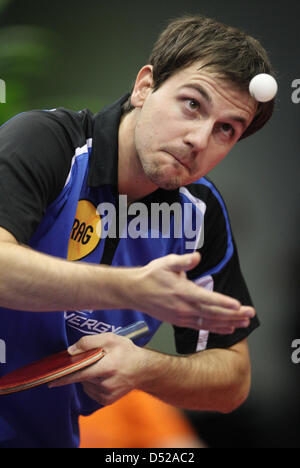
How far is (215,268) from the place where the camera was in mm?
1099

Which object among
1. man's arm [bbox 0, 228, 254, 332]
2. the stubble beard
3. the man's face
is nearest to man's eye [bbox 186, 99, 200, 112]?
the man's face

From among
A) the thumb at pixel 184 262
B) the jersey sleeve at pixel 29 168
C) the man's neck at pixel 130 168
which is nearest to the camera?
the thumb at pixel 184 262

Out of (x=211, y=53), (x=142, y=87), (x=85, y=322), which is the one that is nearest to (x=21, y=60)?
(x=142, y=87)

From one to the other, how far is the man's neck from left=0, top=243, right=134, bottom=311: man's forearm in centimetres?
31

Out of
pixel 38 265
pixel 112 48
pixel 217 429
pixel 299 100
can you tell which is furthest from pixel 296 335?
pixel 38 265

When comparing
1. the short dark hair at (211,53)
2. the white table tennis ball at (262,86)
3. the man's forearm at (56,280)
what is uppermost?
the short dark hair at (211,53)

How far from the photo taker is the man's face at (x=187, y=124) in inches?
36.8

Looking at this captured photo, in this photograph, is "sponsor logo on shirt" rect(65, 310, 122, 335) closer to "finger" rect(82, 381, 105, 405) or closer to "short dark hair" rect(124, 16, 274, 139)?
"finger" rect(82, 381, 105, 405)

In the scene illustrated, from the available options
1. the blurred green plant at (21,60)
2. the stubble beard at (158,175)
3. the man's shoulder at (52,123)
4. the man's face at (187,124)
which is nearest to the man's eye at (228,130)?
the man's face at (187,124)

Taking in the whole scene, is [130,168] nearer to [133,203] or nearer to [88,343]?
[133,203]

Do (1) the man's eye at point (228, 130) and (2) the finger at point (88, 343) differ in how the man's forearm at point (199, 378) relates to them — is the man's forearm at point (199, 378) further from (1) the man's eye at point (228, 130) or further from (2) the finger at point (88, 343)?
(1) the man's eye at point (228, 130)

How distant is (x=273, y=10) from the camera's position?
4.81 feet

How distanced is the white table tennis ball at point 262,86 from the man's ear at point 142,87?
0.58 ft

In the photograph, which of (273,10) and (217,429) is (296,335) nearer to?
(217,429)
